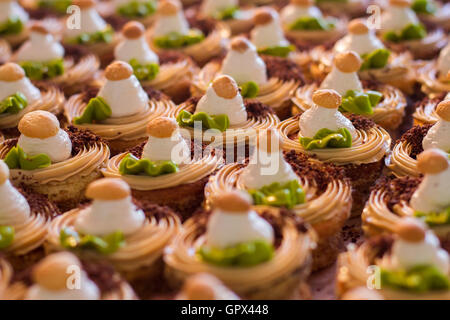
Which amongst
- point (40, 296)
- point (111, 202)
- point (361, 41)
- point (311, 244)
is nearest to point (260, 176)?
point (311, 244)

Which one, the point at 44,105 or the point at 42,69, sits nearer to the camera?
the point at 44,105

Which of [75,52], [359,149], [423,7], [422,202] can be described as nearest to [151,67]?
[75,52]

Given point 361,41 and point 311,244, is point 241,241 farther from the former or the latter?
point 361,41

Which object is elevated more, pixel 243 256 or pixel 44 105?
pixel 243 256

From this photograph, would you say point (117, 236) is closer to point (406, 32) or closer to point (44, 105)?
point (44, 105)

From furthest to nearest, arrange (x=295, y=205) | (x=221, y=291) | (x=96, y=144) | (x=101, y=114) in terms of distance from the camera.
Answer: (x=101, y=114) < (x=96, y=144) < (x=295, y=205) < (x=221, y=291)

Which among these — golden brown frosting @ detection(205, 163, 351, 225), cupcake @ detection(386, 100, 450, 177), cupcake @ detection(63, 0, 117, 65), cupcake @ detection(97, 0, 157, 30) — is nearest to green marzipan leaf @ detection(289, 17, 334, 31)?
cupcake @ detection(97, 0, 157, 30)
